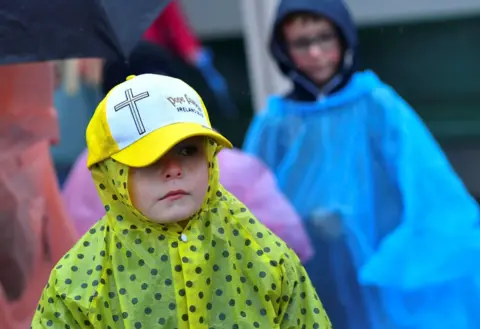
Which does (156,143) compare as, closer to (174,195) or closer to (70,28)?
(174,195)

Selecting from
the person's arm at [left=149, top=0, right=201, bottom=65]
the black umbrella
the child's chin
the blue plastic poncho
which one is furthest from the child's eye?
the person's arm at [left=149, top=0, right=201, bottom=65]

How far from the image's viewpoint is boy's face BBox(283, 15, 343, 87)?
391cm

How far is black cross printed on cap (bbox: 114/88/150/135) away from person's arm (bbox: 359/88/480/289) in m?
1.56

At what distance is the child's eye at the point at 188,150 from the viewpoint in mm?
2230

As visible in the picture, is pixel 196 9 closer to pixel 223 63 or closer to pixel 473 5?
pixel 223 63

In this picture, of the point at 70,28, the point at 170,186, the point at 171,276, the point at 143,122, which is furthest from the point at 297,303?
the point at 70,28

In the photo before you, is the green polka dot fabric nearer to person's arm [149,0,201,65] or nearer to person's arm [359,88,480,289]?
person's arm [359,88,480,289]

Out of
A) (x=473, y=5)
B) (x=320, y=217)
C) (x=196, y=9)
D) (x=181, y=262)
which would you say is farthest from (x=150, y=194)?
(x=196, y=9)

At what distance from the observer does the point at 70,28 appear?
9.16 feet

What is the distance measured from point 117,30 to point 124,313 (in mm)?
898

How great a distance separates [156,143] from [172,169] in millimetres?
71

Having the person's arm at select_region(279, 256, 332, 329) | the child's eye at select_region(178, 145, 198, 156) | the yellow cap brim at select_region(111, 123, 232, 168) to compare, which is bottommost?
the person's arm at select_region(279, 256, 332, 329)

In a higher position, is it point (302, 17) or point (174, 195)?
point (302, 17)

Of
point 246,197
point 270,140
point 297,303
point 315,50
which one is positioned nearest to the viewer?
point 297,303
